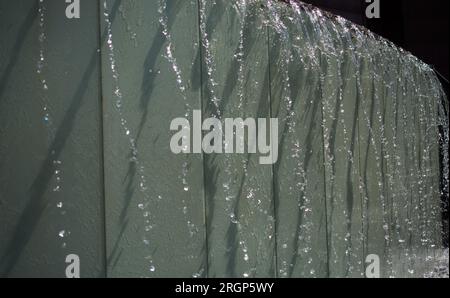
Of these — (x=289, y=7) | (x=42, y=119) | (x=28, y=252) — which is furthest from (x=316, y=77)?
(x=28, y=252)

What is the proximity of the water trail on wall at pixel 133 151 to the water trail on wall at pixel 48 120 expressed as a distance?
15.2 inches

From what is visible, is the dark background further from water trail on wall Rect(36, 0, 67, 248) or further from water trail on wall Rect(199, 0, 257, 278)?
water trail on wall Rect(36, 0, 67, 248)

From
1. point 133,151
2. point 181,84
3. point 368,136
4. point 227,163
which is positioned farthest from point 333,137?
point 133,151

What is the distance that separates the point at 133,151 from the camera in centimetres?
341

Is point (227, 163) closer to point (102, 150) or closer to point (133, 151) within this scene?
point (133, 151)

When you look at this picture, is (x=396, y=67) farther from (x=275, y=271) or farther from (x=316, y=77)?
(x=275, y=271)

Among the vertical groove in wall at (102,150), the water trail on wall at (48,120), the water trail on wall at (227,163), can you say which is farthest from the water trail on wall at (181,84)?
the water trail on wall at (48,120)

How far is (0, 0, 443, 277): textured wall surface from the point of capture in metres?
3.27

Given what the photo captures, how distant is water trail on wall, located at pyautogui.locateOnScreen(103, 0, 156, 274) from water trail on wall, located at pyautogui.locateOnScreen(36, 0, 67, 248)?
0.39 m

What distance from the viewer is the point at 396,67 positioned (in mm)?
5895

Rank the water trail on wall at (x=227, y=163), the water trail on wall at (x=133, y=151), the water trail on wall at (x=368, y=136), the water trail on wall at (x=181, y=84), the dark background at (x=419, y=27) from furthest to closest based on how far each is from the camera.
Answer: the dark background at (x=419, y=27) → the water trail on wall at (x=368, y=136) → the water trail on wall at (x=227, y=163) → the water trail on wall at (x=181, y=84) → the water trail on wall at (x=133, y=151)

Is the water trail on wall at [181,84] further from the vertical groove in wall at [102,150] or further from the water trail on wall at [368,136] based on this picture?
the water trail on wall at [368,136]

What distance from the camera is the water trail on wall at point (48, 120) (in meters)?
3.28

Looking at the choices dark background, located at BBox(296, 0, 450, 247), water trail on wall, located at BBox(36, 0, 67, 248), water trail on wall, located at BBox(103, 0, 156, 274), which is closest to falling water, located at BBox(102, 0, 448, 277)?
water trail on wall, located at BBox(103, 0, 156, 274)
